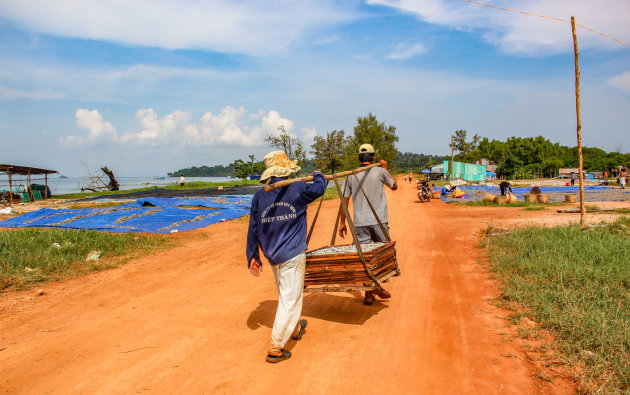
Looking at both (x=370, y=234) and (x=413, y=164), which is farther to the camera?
(x=413, y=164)

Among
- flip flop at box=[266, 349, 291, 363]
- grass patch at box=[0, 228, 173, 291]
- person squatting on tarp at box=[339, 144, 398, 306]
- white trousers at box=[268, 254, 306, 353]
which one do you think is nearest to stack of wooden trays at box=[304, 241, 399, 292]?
white trousers at box=[268, 254, 306, 353]

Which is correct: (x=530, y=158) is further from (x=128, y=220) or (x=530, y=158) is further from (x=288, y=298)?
(x=288, y=298)

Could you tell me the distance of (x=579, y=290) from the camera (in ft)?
15.0

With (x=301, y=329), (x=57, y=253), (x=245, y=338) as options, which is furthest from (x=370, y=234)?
(x=57, y=253)

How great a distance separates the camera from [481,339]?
3.88 m

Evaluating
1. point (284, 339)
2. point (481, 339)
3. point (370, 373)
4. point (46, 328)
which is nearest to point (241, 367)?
point (284, 339)

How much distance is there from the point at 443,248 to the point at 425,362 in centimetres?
524

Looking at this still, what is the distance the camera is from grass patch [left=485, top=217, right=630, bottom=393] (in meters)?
3.14

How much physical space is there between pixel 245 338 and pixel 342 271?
4.23 feet

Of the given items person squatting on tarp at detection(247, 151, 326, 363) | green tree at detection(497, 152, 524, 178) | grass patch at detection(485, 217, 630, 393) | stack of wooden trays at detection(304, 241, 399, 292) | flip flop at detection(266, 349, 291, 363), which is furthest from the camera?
green tree at detection(497, 152, 524, 178)

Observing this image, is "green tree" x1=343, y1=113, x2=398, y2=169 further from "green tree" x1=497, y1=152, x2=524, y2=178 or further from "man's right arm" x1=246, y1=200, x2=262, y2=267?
"man's right arm" x1=246, y1=200, x2=262, y2=267

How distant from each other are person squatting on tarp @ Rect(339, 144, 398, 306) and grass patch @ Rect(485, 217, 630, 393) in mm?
1847

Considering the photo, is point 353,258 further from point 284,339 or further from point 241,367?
point 241,367

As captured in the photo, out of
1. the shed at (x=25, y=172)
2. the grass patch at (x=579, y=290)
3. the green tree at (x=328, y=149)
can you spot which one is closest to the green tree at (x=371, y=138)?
the green tree at (x=328, y=149)
